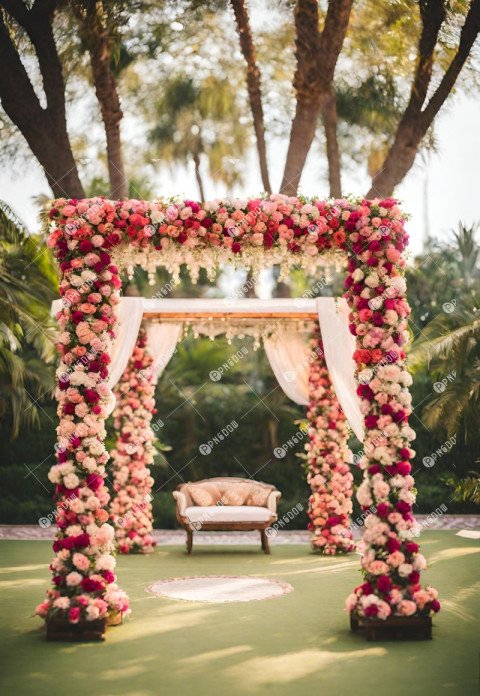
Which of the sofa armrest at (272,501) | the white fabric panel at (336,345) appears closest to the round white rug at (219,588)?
the sofa armrest at (272,501)

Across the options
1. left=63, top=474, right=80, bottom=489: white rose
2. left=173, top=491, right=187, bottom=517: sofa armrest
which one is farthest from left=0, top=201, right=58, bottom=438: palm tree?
left=63, top=474, right=80, bottom=489: white rose

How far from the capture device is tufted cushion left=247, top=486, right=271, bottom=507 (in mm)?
11156

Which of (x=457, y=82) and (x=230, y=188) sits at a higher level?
(x=457, y=82)

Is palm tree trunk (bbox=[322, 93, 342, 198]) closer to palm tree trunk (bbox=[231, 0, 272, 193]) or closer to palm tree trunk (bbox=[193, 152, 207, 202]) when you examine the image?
palm tree trunk (bbox=[231, 0, 272, 193])

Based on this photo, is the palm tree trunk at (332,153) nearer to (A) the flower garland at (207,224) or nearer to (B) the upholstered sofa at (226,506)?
(B) the upholstered sofa at (226,506)

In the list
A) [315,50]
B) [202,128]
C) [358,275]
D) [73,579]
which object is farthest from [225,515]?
[202,128]

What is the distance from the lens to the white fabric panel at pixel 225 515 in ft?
34.3

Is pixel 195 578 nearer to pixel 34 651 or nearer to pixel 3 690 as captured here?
pixel 34 651

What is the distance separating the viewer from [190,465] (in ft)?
49.2

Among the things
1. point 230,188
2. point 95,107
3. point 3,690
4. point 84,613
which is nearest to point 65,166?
point 95,107

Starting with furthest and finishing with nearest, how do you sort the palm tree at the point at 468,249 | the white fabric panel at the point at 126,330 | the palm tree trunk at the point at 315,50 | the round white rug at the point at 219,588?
1. the palm tree at the point at 468,249
2. the palm tree trunk at the point at 315,50
3. the white fabric panel at the point at 126,330
4. the round white rug at the point at 219,588

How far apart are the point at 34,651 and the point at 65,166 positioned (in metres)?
8.01

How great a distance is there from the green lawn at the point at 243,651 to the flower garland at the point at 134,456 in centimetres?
223

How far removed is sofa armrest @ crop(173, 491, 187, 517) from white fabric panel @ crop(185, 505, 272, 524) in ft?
0.37
